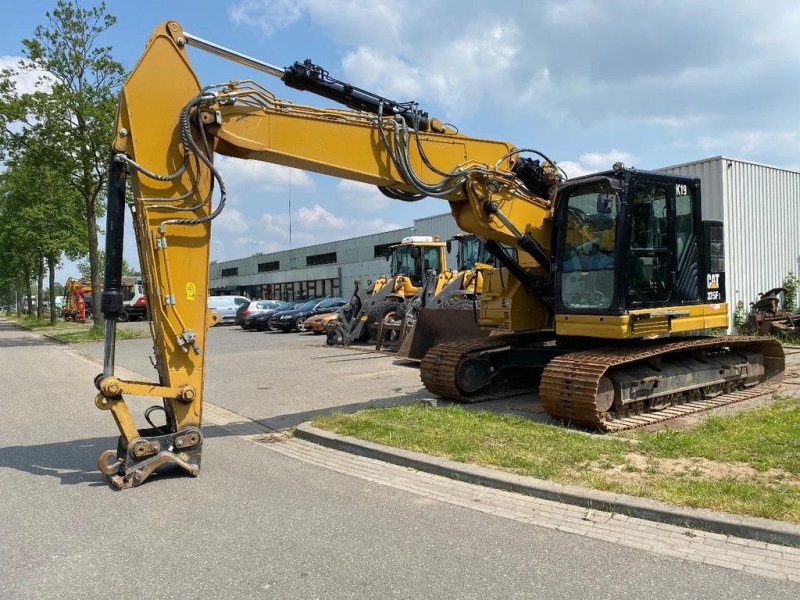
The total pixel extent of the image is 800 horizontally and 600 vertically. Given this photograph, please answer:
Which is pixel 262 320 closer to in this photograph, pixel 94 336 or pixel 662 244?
pixel 94 336

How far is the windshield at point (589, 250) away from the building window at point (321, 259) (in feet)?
150

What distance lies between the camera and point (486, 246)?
9812 mm

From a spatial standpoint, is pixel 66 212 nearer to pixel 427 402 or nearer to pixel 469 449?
pixel 427 402

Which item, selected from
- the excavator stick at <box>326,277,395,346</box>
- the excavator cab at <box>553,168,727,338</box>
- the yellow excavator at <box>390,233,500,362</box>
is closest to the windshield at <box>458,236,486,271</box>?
the yellow excavator at <box>390,233,500,362</box>

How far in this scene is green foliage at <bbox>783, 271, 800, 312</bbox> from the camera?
771 inches

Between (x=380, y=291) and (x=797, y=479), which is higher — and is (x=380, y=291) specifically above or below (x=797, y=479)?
above

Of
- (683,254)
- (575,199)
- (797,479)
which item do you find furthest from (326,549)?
(683,254)

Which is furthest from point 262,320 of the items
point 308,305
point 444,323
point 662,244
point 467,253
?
point 662,244

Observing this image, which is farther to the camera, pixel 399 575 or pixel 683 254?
pixel 683 254

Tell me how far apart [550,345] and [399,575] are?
6.49m

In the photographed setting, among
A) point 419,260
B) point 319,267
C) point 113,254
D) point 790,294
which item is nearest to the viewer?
point 113,254

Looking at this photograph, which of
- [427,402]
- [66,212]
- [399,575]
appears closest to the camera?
[399,575]

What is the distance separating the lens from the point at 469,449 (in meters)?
6.85

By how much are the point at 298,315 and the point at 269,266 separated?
3916 cm
